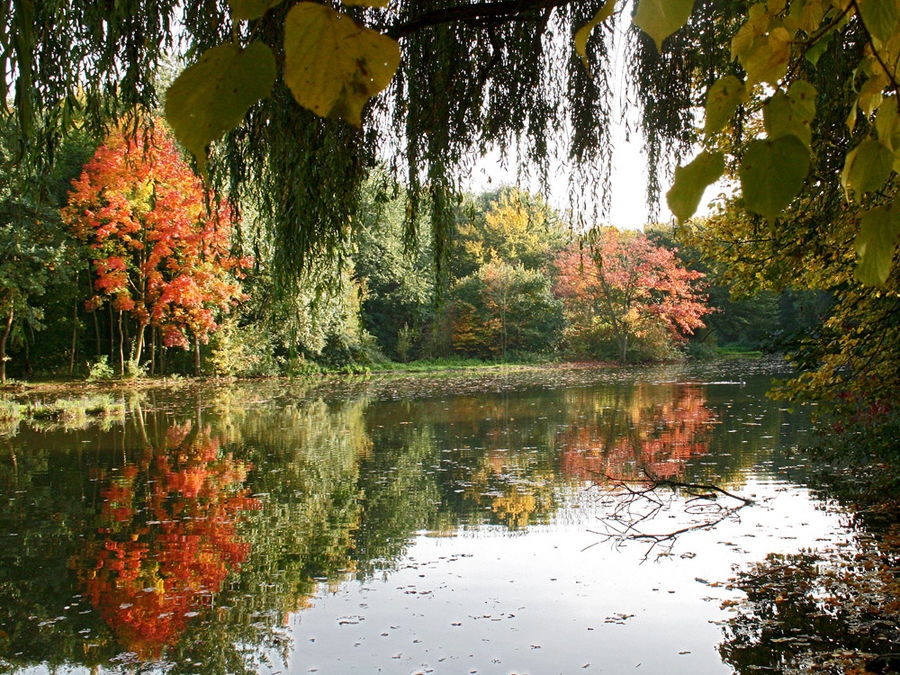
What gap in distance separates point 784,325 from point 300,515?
30066 mm

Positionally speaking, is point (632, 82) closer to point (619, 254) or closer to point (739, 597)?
point (739, 597)

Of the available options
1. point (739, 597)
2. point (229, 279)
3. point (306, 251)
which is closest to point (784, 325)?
point (229, 279)

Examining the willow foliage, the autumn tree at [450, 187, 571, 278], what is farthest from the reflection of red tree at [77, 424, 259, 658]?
the autumn tree at [450, 187, 571, 278]

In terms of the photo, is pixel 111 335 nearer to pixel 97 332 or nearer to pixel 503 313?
pixel 97 332

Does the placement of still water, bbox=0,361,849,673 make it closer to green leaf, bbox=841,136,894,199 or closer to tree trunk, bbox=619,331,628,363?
green leaf, bbox=841,136,894,199

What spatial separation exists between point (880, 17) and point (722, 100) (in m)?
0.12

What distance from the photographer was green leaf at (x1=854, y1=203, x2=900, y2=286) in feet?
1.84

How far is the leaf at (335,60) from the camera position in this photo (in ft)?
1.33

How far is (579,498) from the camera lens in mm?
6133

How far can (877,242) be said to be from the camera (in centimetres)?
57

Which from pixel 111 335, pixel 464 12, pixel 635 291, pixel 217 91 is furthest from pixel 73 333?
pixel 217 91

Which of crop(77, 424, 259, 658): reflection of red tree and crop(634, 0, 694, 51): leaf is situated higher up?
crop(634, 0, 694, 51): leaf

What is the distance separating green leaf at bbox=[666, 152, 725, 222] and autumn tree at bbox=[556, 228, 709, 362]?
2335 cm

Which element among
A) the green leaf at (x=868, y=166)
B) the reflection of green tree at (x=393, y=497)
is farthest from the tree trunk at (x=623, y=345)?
the green leaf at (x=868, y=166)
